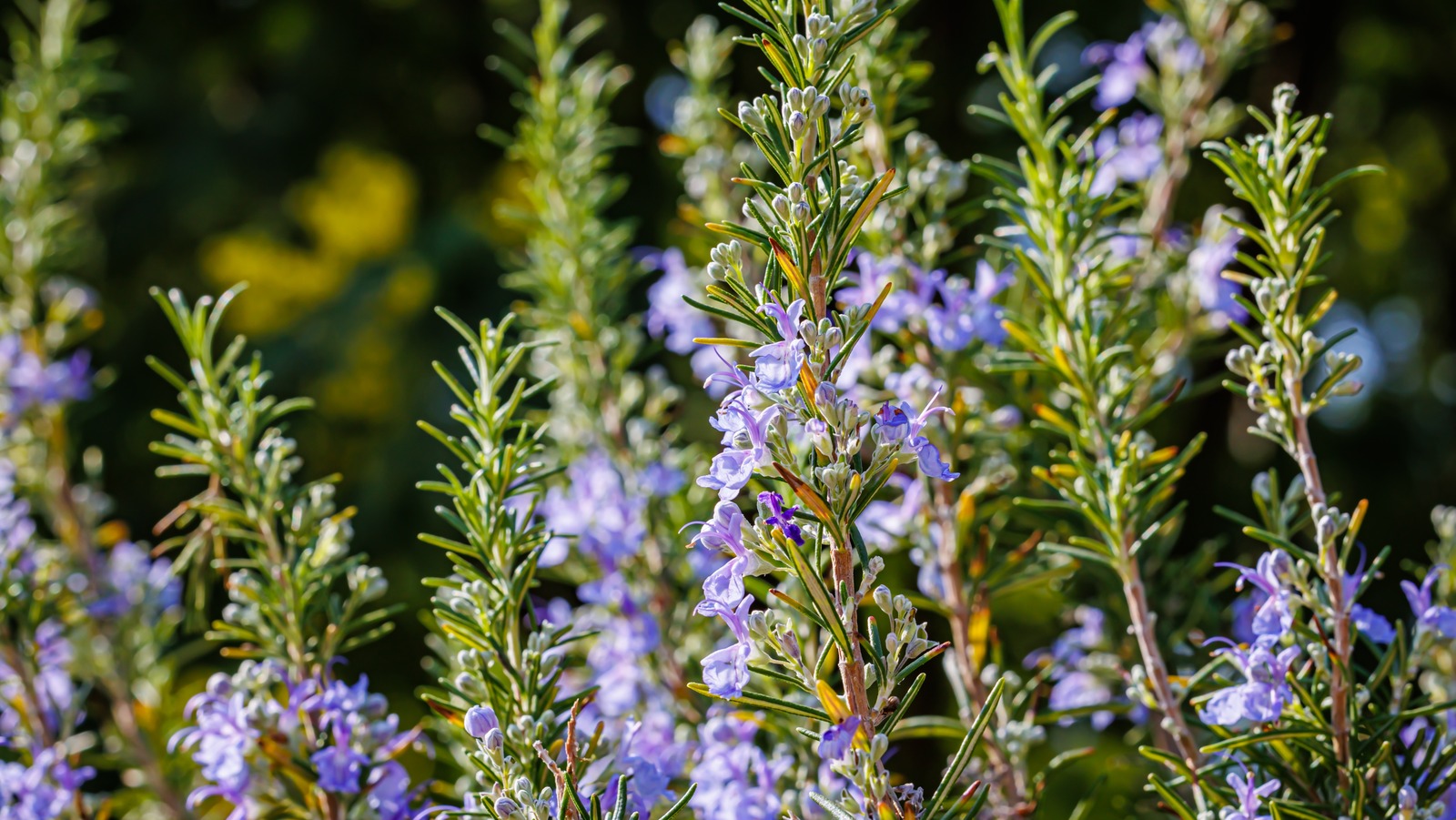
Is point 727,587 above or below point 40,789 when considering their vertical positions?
above

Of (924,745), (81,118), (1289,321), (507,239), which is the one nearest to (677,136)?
(1289,321)

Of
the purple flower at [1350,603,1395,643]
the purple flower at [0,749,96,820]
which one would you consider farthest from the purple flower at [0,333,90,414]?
the purple flower at [1350,603,1395,643]

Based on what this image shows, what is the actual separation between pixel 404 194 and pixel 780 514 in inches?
152

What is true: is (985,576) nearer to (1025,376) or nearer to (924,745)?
(1025,376)

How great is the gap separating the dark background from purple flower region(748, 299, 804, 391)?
8.51 feet

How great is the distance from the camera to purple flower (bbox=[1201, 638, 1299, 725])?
92 cm

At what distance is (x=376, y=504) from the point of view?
3260 millimetres

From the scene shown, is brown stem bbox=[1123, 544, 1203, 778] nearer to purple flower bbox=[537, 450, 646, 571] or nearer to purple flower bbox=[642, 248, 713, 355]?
purple flower bbox=[537, 450, 646, 571]

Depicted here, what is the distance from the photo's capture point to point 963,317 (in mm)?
1230

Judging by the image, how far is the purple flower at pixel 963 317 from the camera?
3.98 ft

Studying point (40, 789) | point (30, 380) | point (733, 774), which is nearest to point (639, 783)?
point (733, 774)

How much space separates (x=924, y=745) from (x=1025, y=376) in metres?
1.57

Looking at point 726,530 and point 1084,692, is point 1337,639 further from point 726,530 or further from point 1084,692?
point 726,530

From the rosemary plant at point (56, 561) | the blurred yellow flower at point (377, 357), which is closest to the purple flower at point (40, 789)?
the rosemary plant at point (56, 561)
